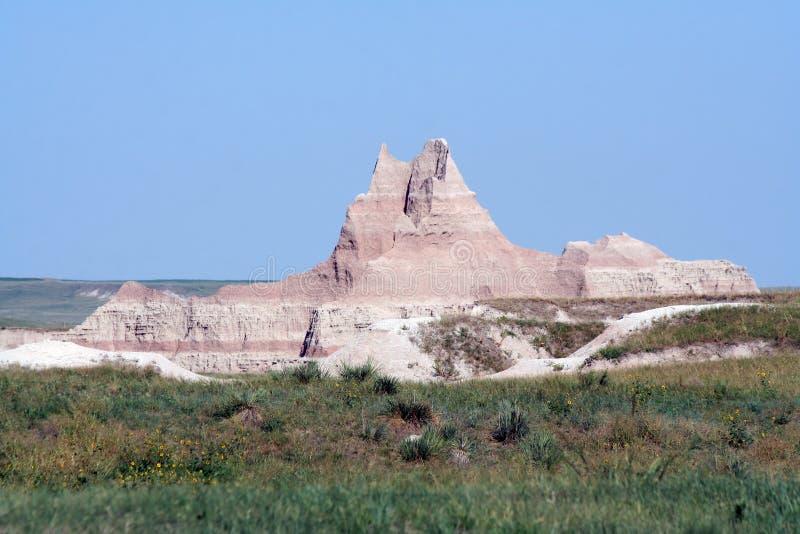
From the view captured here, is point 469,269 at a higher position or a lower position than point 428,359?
higher

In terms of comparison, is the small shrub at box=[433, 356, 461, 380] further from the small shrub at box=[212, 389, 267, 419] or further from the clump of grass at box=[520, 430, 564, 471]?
the clump of grass at box=[520, 430, 564, 471]

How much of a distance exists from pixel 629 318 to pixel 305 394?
20.4 metres

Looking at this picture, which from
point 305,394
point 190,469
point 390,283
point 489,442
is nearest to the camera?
point 190,469

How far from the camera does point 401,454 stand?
1384cm

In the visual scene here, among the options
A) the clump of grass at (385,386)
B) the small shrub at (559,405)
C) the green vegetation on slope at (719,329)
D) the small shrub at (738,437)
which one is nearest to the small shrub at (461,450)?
the small shrub at (559,405)

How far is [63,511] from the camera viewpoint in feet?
24.6

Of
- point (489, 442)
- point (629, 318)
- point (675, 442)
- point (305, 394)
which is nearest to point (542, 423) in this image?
point (489, 442)

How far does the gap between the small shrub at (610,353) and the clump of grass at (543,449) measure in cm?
1611

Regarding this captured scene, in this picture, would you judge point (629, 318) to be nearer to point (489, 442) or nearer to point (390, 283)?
point (489, 442)

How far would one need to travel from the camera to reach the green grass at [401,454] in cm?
747

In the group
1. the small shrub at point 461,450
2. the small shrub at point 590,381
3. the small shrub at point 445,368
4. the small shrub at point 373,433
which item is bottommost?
the small shrub at point 445,368

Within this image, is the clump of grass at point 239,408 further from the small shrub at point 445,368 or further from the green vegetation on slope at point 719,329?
the small shrub at point 445,368

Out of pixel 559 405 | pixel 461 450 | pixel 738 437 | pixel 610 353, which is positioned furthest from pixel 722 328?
pixel 461 450

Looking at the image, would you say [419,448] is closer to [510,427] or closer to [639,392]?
[510,427]
